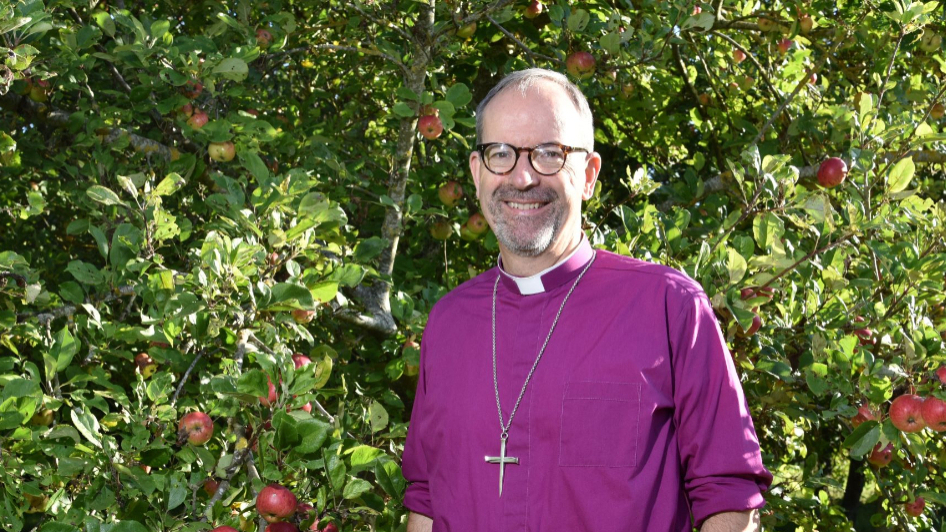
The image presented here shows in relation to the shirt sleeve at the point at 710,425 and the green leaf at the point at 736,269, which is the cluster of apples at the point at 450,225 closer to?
the green leaf at the point at 736,269

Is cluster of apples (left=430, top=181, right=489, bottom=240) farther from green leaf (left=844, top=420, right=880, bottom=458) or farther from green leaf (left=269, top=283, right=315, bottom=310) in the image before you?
green leaf (left=844, top=420, right=880, bottom=458)

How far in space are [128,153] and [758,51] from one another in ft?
10.5

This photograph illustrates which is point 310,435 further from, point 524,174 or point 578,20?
point 578,20

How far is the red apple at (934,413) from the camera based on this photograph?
1919mm

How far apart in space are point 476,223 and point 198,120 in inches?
47.0

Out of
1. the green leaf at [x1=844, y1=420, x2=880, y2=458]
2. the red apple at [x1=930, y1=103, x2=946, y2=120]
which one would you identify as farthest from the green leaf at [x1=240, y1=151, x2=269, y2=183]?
the red apple at [x1=930, y1=103, x2=946, y2=120]

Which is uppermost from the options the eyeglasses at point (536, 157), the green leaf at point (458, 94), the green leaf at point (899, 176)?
the green leaf at point (458, 94)

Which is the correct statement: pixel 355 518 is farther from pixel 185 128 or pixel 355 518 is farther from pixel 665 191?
pixel 665 191

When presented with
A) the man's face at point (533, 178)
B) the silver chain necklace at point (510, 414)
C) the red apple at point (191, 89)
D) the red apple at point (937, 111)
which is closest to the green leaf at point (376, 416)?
the silver chain necklace at point (510, 414)

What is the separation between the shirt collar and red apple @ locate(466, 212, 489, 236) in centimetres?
173

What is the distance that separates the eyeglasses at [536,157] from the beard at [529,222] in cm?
4

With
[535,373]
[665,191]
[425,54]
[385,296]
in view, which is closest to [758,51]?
[665,191]

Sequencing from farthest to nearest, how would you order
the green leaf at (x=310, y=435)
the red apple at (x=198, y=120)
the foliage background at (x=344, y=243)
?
the red apple at (x=198, y=120) → the foliage background at (x=344, y=243) → the green leaf at (x=310, y=435)

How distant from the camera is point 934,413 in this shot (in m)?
1.94
